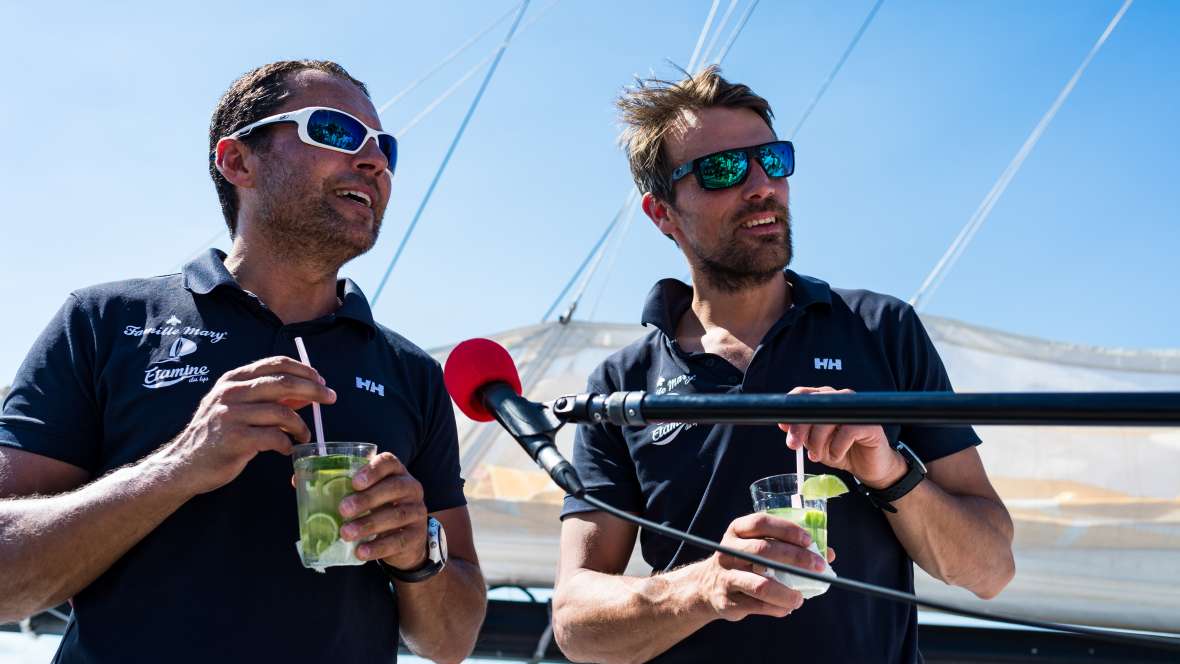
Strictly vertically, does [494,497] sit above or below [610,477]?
below

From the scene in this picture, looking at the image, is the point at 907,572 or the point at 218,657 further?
the point at 907,572

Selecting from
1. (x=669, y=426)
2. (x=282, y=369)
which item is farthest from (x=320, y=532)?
(x=669, y=426)

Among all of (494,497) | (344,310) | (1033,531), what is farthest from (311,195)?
(1033,531)

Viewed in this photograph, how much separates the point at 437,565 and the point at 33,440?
34.7 inches

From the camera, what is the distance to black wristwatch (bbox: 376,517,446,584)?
2363 mm

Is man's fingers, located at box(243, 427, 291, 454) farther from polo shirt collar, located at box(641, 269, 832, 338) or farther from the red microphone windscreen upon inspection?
polo shirt collar, located at box(641, 269, 832, 338)

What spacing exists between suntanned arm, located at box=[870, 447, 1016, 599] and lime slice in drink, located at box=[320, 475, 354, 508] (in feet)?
3.80

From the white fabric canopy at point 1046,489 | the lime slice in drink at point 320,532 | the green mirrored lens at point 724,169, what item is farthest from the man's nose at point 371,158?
the white fabric canopy at point 1046,489

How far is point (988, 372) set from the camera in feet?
17.4

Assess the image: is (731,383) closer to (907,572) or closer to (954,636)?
(907,572)

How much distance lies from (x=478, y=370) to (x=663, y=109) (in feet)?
5.98

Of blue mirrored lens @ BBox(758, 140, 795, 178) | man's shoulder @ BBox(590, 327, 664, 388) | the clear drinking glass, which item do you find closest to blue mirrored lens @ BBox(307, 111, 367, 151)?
man's shoulder @ BBox(590, 327, 664, 388)

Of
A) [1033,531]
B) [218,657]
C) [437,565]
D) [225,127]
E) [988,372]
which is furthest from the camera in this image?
[988,372]

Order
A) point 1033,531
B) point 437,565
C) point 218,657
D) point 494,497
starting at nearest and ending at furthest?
point 218,657, point 437,565, point 1033,531, point 494,497
